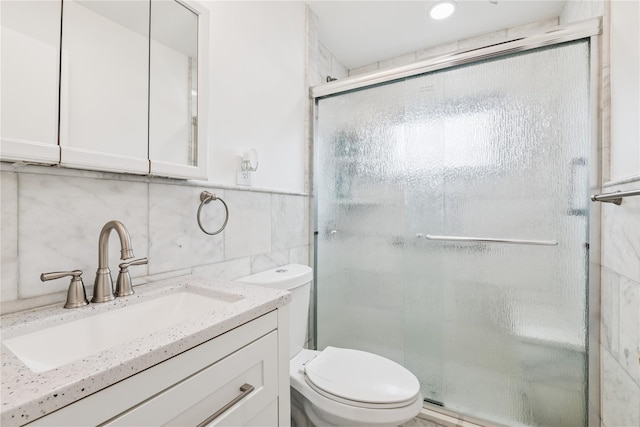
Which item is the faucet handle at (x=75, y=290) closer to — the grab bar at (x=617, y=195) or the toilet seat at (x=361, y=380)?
the toilet seat at (x=361, y=380)

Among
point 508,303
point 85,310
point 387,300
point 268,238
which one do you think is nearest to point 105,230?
point 85,310

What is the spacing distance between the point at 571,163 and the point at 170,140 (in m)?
1.62

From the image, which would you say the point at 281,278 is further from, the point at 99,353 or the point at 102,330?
the point at 99,353

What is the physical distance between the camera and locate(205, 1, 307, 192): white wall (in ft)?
3.96

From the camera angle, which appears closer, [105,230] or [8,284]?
[8,284]

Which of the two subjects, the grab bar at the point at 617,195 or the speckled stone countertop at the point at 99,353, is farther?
the grab bar at the point at 617,195

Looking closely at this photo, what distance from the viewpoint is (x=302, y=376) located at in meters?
1.17

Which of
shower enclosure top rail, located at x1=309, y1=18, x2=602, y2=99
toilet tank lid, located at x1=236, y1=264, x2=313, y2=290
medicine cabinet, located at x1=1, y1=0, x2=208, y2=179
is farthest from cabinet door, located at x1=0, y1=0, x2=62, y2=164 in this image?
shower enclosure top rail, located at x1=309, y1=18, x2=602, y2=99

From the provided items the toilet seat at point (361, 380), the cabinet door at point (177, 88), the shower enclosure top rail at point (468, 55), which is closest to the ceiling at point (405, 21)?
the shower enclosure top rail at point (468, 55)

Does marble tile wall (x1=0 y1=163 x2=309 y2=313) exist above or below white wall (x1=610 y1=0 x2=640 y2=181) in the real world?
below

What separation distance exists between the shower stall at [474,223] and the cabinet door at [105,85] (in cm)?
111

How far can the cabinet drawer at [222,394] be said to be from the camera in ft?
1.64

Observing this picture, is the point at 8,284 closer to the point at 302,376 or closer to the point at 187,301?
the point at 187,301

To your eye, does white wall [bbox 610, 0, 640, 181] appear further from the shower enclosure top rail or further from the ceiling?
the ceiling
